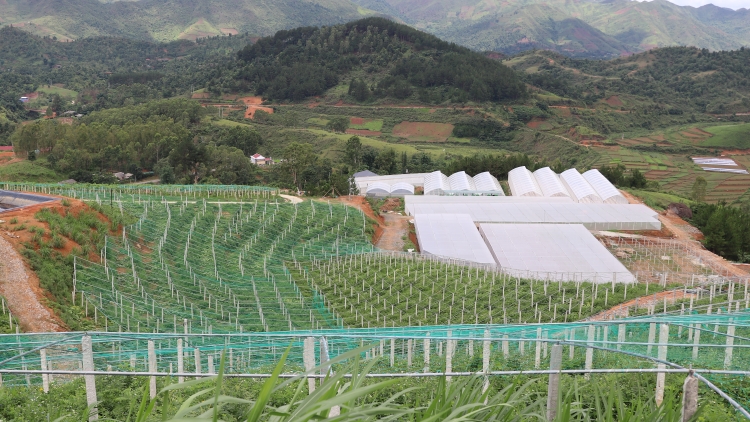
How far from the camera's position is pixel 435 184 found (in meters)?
36.9

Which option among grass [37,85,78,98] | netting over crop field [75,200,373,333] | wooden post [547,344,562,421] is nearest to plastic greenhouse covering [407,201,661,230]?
netting over crop field [75,200,373,333]

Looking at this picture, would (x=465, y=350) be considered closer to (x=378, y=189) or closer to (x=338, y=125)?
(x=378, y=189)

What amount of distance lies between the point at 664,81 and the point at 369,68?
4749cm

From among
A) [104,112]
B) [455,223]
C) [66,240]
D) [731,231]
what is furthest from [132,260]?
[104,112]

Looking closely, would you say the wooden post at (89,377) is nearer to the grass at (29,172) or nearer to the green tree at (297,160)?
the grass at (29,172)

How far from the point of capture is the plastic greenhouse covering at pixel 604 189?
32781 millimetres

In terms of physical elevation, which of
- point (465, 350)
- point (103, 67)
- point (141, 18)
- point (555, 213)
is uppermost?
point (141, 18)

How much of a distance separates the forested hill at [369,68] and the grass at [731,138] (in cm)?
2202

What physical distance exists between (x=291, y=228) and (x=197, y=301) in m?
9.08

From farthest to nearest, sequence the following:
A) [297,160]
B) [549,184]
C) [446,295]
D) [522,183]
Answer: [297,160]
[522,183]
[549,184]
[446,295]

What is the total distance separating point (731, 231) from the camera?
26.3m

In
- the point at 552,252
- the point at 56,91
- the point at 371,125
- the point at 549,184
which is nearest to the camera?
the point at 552,252

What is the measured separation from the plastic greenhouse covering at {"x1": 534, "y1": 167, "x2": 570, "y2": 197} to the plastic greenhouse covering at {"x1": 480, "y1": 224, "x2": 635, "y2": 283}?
8.93 meters

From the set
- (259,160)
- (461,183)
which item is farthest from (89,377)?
(259,160)
